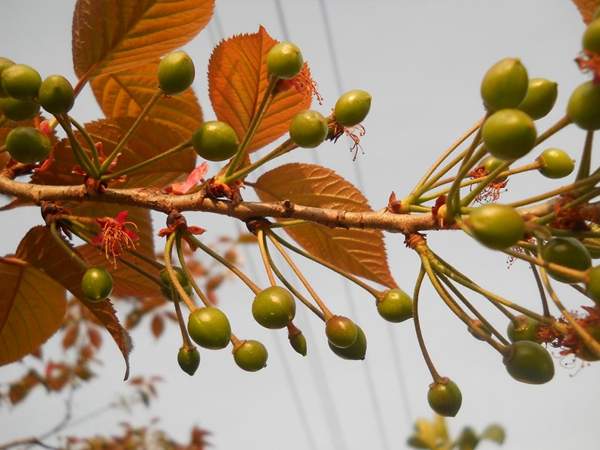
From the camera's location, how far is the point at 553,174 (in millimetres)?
1507

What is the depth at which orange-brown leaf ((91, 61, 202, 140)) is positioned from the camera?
2137mm

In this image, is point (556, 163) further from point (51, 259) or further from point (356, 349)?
point (51, 259)

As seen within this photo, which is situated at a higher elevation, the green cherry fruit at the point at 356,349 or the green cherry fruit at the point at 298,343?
the green cherry fruit at the point at 298,343

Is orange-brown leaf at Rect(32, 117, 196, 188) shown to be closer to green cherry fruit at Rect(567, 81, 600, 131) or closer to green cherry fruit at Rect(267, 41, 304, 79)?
green cherry fruit at Rect(267, 41, 304, 79)

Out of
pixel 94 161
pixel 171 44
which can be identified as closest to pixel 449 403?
pixel 94 161

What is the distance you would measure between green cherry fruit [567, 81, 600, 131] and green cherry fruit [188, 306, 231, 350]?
81 centimetres

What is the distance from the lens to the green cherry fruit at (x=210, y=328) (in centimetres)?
143

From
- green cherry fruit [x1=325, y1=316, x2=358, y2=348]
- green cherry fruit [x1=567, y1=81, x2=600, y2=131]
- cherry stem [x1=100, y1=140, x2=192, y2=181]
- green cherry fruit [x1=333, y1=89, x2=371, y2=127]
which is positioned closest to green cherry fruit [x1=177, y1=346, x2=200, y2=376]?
green cherry fruit [x1=325, y1=316, x2=358, y2=348]

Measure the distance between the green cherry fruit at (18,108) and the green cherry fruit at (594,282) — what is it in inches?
50.9

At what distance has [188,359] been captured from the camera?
1.57 m

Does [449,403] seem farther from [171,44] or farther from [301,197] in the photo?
[171,44]

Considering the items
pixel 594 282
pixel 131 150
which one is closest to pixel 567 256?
pixel 594 282

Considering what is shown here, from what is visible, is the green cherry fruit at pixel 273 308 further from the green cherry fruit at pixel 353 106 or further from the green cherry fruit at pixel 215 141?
the green cherry fruit at pixel 353 106

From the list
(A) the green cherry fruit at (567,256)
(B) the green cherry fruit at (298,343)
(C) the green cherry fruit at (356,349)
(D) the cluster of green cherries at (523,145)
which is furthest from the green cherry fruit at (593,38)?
(B) the green cherry fruit at (298,343)
